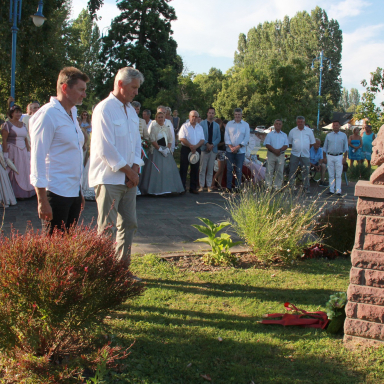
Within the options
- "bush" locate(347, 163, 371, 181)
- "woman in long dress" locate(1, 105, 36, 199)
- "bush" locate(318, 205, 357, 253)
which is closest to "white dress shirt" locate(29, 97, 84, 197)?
"bush" locate(318, 205, 357, 253)

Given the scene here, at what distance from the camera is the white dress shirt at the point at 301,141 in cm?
1238

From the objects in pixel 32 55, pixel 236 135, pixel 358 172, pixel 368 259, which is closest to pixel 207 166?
pixel 236 135

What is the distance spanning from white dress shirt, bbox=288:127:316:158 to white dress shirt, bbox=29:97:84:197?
9415 millimetres

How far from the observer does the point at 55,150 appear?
3.76m

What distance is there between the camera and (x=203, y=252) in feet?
20.0

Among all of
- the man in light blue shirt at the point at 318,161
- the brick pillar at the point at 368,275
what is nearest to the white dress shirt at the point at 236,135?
the man in light blue shirt at the point at 318,161

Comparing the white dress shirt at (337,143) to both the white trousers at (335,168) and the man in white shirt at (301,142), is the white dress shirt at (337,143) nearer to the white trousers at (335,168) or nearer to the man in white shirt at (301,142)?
the white trousers at (335,168)

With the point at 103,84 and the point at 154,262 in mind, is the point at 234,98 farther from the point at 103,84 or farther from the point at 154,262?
the point at 154,262

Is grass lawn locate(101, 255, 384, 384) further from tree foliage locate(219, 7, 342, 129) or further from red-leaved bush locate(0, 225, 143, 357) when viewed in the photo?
tree foliage locate(219, 7, 342, 129)

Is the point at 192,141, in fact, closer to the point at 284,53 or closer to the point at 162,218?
the point at 162,218

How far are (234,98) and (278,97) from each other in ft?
85.9

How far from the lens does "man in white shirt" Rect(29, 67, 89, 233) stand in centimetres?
362

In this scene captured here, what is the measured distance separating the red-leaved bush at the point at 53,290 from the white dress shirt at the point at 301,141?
10.2 metres

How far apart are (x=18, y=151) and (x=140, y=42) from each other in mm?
24467
